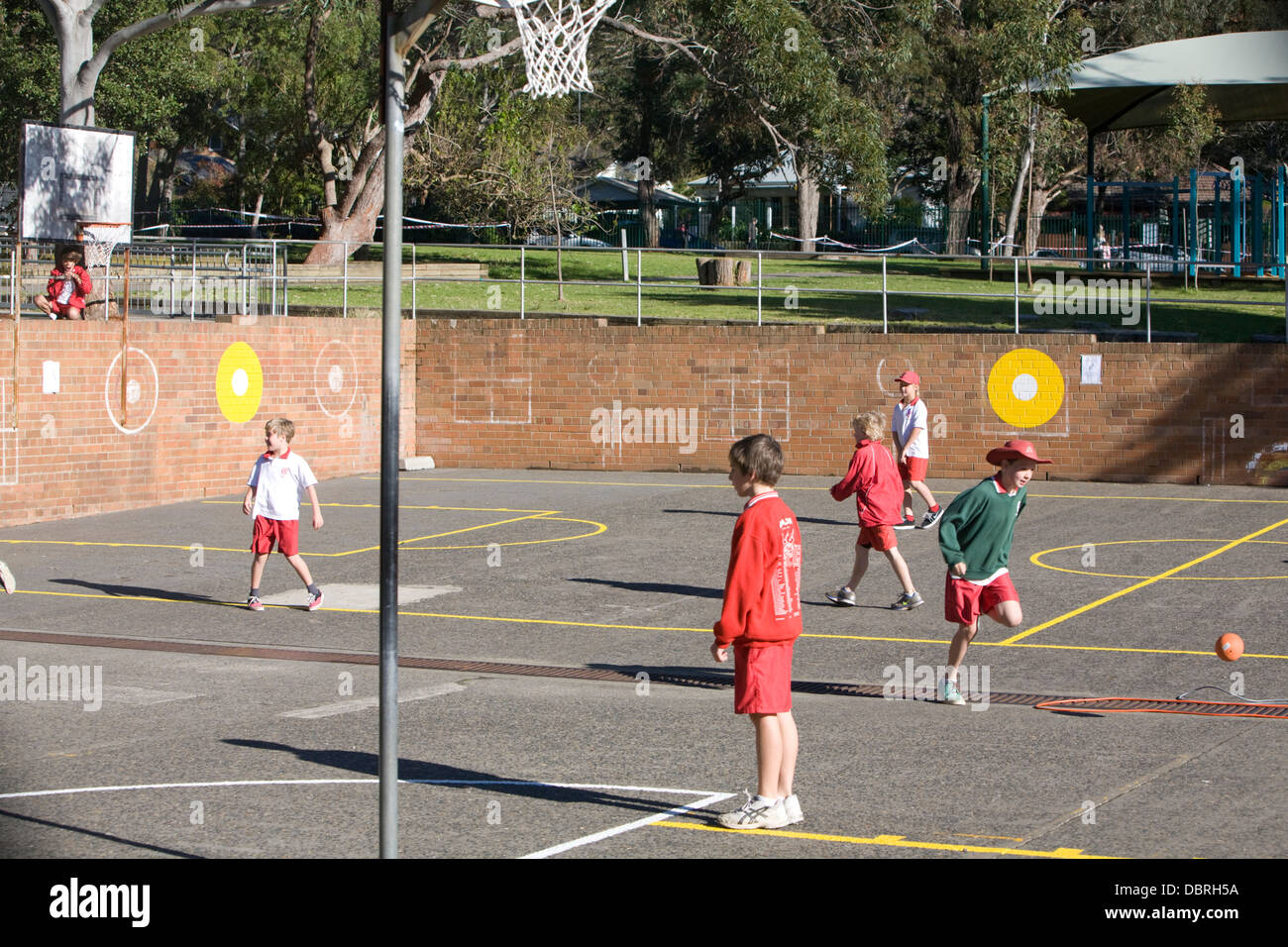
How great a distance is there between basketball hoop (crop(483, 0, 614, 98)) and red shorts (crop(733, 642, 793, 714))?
4371 mm

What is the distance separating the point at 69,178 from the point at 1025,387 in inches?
549

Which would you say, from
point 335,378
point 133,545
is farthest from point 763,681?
point 335,378

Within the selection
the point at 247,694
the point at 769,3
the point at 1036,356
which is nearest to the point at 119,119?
the point at 769,3

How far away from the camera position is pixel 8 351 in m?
18.5

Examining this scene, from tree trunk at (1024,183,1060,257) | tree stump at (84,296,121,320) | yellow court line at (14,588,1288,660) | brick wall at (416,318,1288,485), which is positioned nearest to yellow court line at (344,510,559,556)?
yellow court line at (14,588,1288,660)

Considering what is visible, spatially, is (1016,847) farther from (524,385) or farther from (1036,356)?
(524,385)

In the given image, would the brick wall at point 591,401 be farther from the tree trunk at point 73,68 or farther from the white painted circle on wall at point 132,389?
the tree trunk at point 73,68

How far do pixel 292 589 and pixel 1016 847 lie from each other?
939 cm

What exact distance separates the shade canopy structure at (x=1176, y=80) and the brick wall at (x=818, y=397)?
1355 cm

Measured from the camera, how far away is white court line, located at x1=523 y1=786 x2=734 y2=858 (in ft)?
21.8

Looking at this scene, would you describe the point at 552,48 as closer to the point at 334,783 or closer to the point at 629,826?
the point at 334,783

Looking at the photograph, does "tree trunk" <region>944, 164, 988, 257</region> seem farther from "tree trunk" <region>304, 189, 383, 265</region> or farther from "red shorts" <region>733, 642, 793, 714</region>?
"red shorts" <region>733, 642, 793, 714</region>

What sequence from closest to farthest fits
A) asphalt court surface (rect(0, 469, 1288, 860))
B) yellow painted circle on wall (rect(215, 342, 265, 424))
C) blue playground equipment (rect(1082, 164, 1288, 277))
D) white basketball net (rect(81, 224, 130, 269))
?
1. asphalt court surface (rect(0, 469, 1288, 860))
2. white basketball net (rect(81, 224, 130, 269))
3. yellow painted circle on wall (rect(215, 342, 265, 424))
4. blue playground equipment (rect(1082, 164, 1288, 277))
